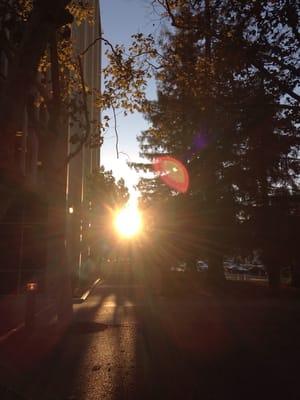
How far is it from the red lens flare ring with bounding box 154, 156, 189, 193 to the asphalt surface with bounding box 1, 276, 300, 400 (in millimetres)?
17352

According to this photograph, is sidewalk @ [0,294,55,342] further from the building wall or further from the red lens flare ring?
the red lens flare ring

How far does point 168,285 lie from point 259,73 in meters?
14.7

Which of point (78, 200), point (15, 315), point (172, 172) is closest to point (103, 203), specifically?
point (78, 200)

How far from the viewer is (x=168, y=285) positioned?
27250 mm

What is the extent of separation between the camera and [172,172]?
34625mm

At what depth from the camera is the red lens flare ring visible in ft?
108

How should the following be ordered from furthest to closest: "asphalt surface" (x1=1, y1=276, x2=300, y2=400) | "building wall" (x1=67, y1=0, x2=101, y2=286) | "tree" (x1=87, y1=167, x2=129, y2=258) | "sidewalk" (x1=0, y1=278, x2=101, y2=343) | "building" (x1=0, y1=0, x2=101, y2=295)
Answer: "tree" (x1=87, y1=167, x2=129, y2=258) → "building wall" (x1=67, y1=0, x2=101, y2=286) → "building" (x1=0, y1=0, x2=101, y2=295) → "sidewalk" (x1=0, y1=278, x2=101, y2=343) → "asphalt surface" (x1=1, y1=276, x2=300, y2=400)

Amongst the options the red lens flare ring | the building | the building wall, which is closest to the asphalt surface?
the building

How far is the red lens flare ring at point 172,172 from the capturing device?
32.9 meters

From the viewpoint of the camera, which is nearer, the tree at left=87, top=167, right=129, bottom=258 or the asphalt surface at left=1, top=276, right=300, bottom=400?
the asphalt surface at left=1, top=276, right=300, bottom=400

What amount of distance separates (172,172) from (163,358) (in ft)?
85.0

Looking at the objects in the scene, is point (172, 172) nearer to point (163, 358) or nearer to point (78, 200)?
point (78, 200)

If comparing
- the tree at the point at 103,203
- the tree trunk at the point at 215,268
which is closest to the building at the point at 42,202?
the tree at the point at 103,203

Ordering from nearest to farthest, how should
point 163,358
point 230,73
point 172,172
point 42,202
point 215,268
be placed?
point 163,358, point 230,73, point 42,202, point 215,268, point 172,172
